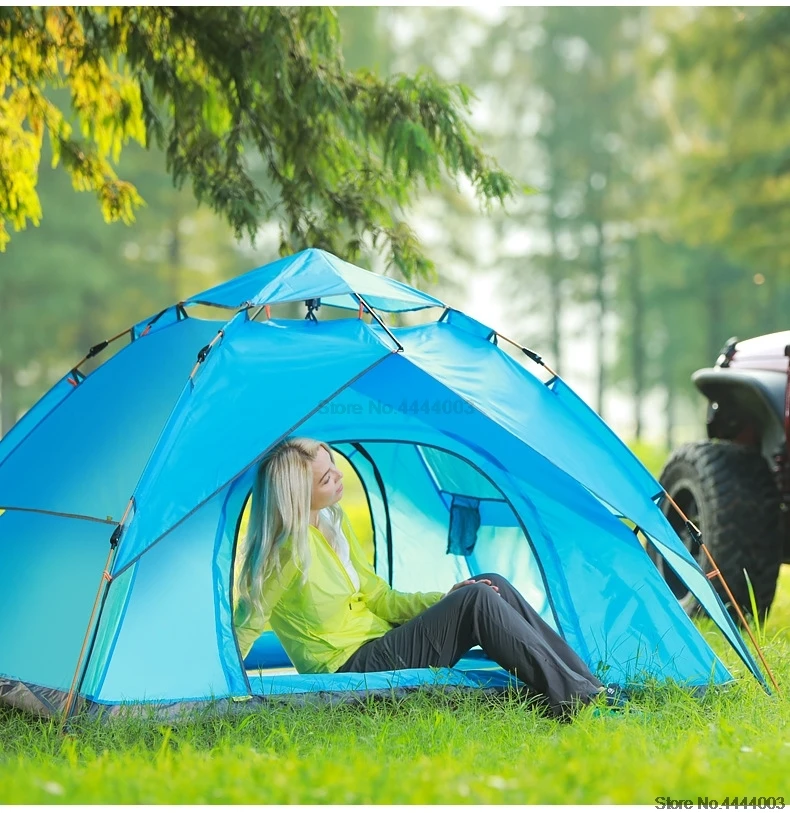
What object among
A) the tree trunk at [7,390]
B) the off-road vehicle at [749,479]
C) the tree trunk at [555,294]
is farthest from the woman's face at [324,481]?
the tree trunk at [7,390]

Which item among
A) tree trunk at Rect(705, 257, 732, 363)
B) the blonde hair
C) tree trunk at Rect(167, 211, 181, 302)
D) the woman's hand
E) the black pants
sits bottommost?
the black pants

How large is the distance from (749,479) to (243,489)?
2.67 m

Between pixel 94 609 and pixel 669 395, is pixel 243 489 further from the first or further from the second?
pixel 669 395

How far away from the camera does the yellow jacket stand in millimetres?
4086

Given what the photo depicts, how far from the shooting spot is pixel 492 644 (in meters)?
3.91

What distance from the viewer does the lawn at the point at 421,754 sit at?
282 cm

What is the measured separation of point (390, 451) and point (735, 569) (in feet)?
5.97

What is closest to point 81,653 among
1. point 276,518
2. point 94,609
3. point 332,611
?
point 94,609

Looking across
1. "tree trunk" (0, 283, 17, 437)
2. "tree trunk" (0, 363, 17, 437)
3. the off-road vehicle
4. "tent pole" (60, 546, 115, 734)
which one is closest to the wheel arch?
the off-road vehicle

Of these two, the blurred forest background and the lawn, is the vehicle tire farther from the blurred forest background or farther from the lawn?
the blurred forest background

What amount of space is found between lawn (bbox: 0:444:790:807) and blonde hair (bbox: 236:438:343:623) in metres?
0.49

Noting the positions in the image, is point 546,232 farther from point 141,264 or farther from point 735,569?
point 735,569

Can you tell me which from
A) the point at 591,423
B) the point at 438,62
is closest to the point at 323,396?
the point at 591,423

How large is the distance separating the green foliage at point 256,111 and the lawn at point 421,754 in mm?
3050
